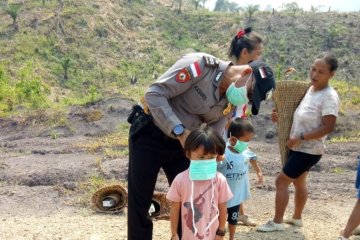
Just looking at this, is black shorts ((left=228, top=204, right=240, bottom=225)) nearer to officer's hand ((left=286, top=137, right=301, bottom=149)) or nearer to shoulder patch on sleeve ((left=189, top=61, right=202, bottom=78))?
officer's hand ((left=286, top=137, right=301, bottom=149))

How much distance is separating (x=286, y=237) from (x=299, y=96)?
133 centimetres

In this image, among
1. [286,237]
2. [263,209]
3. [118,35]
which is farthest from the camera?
[118,35]

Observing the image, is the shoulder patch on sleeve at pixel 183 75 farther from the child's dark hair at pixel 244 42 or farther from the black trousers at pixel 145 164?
the child's dark hair at pixel 244 42

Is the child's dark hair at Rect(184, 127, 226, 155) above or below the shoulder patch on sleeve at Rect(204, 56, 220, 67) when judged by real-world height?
below

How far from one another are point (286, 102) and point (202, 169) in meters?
2.07

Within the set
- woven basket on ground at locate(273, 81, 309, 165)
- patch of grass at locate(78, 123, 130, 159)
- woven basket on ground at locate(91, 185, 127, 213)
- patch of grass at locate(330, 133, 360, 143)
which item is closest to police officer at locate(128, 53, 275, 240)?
woven basket on ground at locate(273, 81, 309, 165)

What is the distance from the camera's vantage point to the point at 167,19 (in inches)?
1422

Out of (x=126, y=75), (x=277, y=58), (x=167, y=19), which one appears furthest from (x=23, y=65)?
(x=277, y=58)

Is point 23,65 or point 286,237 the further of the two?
point 23,65

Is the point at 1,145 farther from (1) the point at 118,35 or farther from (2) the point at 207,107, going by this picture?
(1) the point at 118,35

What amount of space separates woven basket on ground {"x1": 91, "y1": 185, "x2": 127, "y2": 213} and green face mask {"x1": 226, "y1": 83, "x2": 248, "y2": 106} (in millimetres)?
2665

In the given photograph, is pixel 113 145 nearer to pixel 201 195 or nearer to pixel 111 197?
pixel 111 197

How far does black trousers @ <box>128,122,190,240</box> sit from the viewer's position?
2.74 metres

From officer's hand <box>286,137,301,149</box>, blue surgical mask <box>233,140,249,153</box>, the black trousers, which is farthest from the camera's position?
officer's hand <box>286,137,301,149</box>
